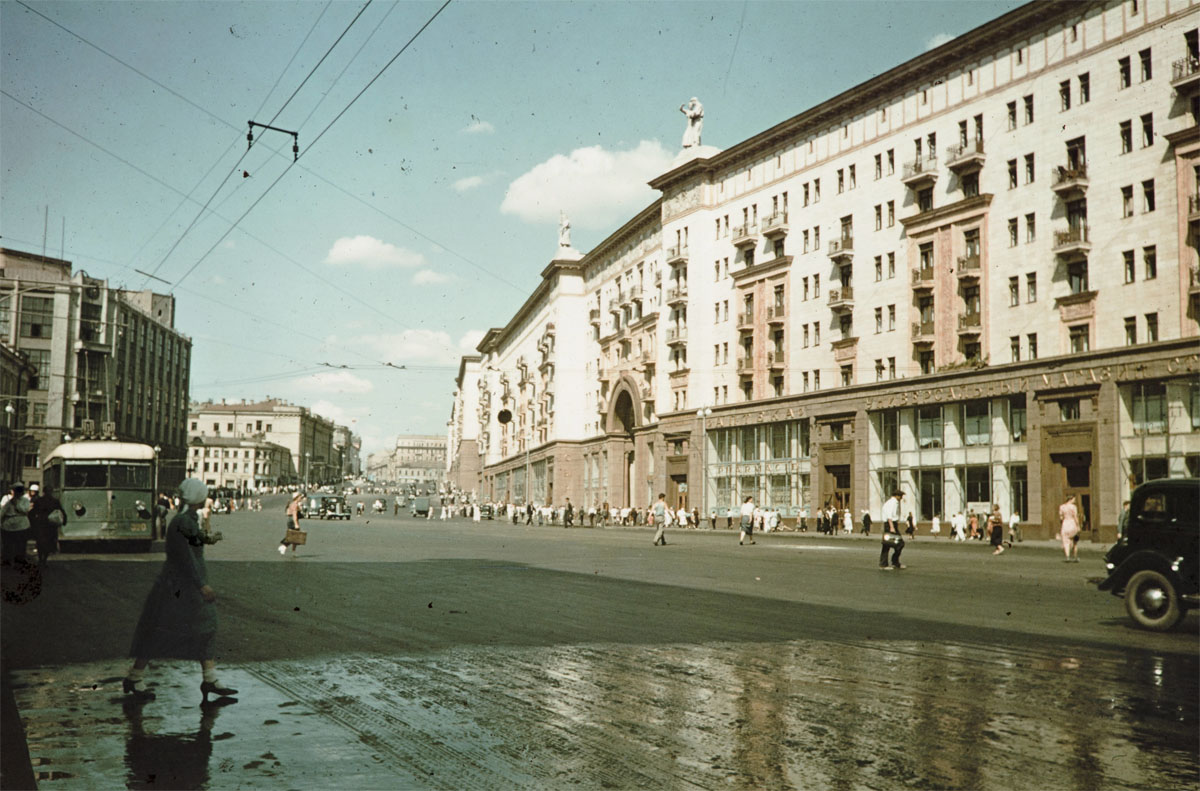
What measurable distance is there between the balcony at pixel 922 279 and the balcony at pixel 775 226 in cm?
1078

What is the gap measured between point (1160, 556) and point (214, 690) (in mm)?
10774

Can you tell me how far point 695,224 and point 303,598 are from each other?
52.0m

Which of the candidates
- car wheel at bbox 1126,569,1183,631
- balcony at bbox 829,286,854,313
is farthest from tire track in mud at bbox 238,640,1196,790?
balcony at bbox 829,286,854,313

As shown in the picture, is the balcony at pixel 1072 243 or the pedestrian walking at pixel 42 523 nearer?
the pedestrian walking at pixel 42 523

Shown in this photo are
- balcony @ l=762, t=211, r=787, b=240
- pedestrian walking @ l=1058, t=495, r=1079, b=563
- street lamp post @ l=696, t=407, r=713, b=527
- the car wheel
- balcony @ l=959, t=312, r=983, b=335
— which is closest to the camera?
the car wheel

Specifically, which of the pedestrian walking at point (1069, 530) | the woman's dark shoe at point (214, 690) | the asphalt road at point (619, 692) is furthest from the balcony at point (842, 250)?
the woman's dark shoe at point (214, 690)

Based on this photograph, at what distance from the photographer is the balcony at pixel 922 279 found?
45.7 meters

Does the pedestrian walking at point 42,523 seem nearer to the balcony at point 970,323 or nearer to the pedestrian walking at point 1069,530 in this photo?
the pedestrian walking at point 1069,530

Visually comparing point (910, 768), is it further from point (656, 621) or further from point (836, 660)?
point (656, 621)

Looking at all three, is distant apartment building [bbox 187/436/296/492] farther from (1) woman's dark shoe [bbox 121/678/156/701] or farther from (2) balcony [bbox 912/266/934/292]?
(1) woman's dark shoe [bbox 121/678/156/701]

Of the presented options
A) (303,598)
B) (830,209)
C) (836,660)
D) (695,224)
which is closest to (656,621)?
(836,660)

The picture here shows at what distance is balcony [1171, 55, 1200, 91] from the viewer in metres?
33.2

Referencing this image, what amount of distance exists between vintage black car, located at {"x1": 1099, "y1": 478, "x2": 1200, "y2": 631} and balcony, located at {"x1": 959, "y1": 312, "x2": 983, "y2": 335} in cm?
3155

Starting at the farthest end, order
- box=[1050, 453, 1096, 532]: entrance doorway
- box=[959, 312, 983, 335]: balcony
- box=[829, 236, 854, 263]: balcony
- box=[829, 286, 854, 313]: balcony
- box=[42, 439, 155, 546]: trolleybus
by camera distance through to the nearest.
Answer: box=[829, 236, 854, 263]: balcony
box=[829, 286, 854, 313]: balcony
box=[959, 312, 983, 335]: balcony
box=[1050, 453, 1096, 532]: entrance doorway
box=[42, 439, 155, 546]: trolleybus
